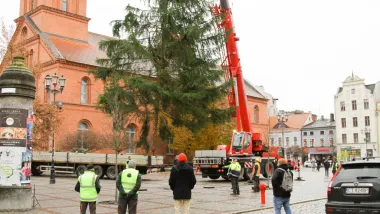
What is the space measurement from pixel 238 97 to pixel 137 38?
767 centimetres

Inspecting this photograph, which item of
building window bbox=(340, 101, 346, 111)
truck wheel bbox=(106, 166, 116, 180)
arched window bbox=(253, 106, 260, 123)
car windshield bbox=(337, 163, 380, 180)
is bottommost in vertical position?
truck wheel bbox=(106, 166, 116, 180)

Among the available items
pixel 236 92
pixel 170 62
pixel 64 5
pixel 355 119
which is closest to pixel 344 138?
pixel 355 119

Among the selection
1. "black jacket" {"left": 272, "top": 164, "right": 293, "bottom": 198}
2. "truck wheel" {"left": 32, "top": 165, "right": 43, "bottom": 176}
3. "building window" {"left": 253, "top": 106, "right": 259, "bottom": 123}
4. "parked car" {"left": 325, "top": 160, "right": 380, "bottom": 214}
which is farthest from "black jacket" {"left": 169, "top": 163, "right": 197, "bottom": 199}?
"building window" {"left": 253, "top": 106, "right": 259, "bottom": 123}

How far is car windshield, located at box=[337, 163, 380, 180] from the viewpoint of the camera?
8326mm

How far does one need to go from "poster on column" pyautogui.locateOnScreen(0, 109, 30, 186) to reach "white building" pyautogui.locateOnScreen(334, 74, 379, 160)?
62470 mm

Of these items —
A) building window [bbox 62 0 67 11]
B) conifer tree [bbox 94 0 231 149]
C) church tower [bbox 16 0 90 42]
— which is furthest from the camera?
building window [bbox 62 0 67 11]

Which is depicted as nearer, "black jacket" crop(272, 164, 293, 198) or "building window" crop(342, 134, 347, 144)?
"black jacket" crop(272, 164, 293, 198)

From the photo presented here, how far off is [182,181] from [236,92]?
15949mm

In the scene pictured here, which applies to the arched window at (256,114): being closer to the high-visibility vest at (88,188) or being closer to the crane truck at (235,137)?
the crane truck at (235,137)

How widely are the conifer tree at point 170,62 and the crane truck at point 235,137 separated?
205 cm

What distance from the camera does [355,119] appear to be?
69375 mm

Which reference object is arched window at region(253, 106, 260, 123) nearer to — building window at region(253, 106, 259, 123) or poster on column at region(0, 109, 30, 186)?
building window at region(253, 106, 259, 123)

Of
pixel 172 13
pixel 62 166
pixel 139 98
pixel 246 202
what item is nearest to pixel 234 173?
pixel 246 202

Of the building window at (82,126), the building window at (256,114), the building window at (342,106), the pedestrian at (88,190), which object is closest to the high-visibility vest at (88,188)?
the pedestrian at (88,190)
